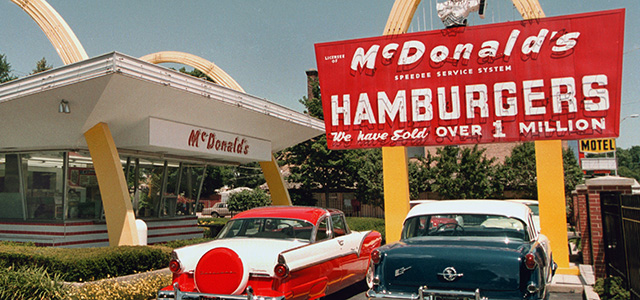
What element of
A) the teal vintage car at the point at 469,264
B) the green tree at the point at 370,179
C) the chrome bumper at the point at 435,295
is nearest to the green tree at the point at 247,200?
the green tree at the point at 370,179

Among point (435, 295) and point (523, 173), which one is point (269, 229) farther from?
point (523, 173)

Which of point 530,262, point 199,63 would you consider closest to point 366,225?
point 199,63

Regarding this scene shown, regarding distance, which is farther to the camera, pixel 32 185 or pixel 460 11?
pixel 32 185

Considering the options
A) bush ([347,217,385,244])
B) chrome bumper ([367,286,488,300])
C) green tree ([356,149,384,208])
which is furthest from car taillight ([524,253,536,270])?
green tree ([356,149,384,208])

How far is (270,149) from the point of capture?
19.9 metres

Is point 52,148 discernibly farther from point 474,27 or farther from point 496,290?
point 496,290

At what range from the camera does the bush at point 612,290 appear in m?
7.70

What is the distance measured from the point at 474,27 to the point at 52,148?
12295mm

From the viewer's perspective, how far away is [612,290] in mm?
7875

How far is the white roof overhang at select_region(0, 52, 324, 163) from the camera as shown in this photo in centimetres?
1138

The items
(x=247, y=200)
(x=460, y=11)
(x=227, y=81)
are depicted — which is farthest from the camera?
(x=247, y=200)

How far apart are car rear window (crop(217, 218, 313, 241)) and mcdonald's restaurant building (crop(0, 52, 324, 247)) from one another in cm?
498

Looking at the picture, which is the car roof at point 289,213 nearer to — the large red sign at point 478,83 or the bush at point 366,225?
the large red sign at point 478,83

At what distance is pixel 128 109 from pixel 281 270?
8119 millimetres
